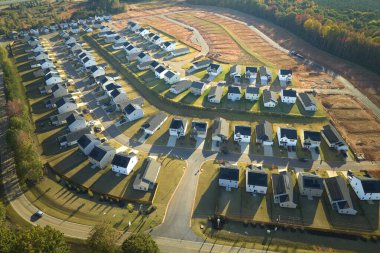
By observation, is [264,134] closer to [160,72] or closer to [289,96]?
[289,96]

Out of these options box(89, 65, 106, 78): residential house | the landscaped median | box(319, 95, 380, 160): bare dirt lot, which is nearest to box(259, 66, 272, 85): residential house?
box(319, 95, 380, 160): bare dirt lot

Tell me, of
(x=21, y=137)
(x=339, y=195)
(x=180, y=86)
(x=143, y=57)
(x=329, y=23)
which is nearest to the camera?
(x=339, y=195)

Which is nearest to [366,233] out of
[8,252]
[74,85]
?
[8,252]

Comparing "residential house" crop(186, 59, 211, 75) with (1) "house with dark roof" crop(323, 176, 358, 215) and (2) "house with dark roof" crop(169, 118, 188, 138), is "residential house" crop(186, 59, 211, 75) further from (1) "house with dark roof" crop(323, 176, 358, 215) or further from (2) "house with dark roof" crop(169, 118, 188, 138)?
(1) "house with dark roof" crop(323, 176, 358, 215)

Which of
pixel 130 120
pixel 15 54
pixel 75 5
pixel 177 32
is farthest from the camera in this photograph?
pixel 75 5

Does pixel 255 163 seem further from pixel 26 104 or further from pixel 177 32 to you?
pixel 177 32

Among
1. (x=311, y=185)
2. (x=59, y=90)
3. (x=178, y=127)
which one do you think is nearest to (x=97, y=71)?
(x=59, y=90)

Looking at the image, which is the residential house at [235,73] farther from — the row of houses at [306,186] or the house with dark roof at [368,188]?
the house with dark roof at [368,188]
